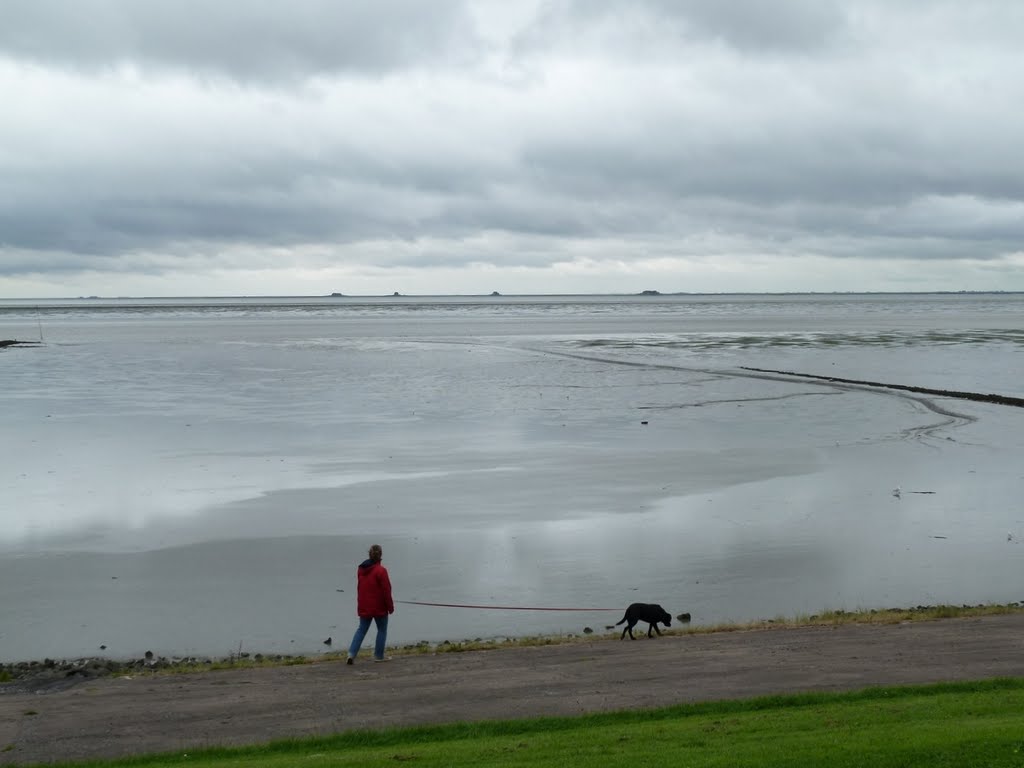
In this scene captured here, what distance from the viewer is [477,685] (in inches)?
542

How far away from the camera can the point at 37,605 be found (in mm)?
19344

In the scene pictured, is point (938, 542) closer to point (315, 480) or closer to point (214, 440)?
point (315, 480)

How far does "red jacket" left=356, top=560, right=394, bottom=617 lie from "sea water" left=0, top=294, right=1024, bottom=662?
2.07 metres

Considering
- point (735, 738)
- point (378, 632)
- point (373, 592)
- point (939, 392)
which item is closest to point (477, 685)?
point (378, 632)

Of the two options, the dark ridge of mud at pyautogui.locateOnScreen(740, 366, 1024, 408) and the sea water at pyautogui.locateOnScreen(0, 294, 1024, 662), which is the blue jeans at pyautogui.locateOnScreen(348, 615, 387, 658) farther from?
the dark ridge of mud at pyautogui.locateOnScreen(740, 366, 1024, 408)

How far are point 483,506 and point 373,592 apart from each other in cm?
1158

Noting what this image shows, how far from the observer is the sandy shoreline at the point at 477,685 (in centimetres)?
1232

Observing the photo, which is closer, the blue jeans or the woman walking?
the blue jeans

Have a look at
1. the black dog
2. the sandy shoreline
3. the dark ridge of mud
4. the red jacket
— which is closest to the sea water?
the dark ridge of mud

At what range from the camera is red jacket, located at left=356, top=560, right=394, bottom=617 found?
1548 centimetres

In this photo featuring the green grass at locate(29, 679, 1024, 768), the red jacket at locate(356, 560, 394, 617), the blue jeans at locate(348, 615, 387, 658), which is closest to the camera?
the green grass at locate(29, 679, 1024, 768)

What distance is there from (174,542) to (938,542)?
613 inches

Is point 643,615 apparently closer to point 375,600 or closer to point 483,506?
point 375,600

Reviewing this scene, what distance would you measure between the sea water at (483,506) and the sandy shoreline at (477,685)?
2605mm
